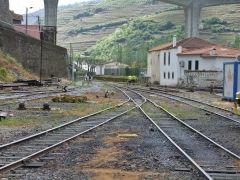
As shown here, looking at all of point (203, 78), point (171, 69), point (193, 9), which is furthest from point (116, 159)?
point (193, 9)

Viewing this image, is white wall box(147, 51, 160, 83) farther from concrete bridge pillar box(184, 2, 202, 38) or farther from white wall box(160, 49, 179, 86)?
concrete bridge pillar box(184, 2, 202, 38)

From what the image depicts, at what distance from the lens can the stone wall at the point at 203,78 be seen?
44.2 metres

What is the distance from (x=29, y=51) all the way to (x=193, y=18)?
49.2 metres

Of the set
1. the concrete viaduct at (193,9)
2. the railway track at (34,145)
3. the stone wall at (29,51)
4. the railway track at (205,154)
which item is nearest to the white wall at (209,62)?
the stone wall at (29,51)

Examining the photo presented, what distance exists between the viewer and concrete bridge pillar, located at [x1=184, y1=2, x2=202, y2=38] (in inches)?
3334

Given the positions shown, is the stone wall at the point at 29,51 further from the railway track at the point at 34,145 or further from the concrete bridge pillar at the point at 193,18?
the concrete bridge pillar at the point at 193,18

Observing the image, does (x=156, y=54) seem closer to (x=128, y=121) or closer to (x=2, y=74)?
(x=2, y=74)

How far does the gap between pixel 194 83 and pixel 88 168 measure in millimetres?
41709

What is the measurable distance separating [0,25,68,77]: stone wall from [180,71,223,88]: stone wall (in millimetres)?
20967

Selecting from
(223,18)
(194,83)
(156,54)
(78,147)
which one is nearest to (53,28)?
(156,54)

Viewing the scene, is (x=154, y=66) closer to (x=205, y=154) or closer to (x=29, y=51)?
(x=29, y=51)

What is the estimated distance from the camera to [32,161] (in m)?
6.99

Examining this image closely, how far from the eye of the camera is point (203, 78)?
4547cm

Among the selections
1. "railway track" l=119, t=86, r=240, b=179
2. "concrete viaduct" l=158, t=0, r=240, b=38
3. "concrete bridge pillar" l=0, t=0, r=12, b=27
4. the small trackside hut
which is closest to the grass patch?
"railway track" l=119, t=86, r=240, b=179
